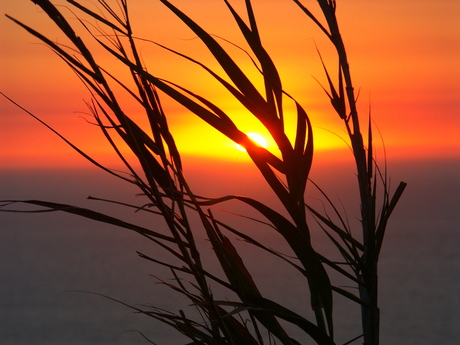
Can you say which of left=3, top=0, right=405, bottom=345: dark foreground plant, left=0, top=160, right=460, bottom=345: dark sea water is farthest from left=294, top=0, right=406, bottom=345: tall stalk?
left=0, top=160, right=460, bottom=345: dark sea water

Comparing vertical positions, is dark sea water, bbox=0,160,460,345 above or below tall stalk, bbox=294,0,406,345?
below

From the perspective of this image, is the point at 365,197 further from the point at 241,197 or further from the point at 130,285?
the point at 130,285

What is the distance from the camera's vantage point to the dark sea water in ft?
30.2

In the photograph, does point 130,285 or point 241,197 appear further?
point 130,285

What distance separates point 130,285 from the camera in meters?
10.5

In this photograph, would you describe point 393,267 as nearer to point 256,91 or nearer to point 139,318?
point 139,318

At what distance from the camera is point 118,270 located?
39.2 feet

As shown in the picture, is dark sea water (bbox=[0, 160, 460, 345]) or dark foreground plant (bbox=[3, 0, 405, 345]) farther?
dark sea water (bbox=[0, 160, 460, 345])

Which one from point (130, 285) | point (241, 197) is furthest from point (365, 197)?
point (130, 285)

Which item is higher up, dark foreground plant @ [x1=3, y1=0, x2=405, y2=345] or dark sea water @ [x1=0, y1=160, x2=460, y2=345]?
dark foreground plant @ [x1=3, y1=0, x2=405, y2=345]

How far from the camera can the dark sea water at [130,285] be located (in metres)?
9.20

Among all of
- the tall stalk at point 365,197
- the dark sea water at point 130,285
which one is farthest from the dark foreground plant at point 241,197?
the dark sea water at point 130,285

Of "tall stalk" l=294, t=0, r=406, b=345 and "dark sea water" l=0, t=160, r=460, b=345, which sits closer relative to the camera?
"tall stalk" l=294, t=0, r=406, b=345

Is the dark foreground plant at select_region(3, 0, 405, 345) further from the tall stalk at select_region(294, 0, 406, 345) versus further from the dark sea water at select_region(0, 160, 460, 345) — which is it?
the dark sea water at select_region(0, 160, 460, 345)
